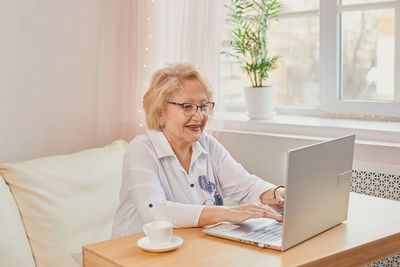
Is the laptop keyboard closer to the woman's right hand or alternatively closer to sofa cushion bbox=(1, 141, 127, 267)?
the woman's right hand

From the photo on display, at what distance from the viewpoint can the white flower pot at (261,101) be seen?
105 inches

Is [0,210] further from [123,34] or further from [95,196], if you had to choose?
[123,34]

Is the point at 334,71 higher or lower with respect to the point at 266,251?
higher

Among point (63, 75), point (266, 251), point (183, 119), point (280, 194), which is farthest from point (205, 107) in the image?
point (63, 75)

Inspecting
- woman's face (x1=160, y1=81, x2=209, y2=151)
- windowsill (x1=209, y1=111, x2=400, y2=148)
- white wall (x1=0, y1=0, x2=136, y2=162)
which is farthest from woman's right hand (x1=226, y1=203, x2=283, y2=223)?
white wall (x1=0, y1=0, x2=136, y2=162)

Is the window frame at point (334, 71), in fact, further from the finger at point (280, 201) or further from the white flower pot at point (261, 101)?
the finger at point (280, 201)

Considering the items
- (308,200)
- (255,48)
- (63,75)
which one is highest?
(255,48)

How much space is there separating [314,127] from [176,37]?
856 mm

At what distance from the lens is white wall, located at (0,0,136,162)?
2.50 m

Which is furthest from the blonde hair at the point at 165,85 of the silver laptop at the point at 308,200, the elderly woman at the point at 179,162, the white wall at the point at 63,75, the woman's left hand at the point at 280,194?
the white wall at the point at 63,75

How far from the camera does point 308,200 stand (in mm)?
1442

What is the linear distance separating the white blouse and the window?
66 cm

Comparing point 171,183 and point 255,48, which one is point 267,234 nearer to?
point 171,183

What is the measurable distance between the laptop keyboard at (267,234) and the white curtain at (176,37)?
1139 mm
